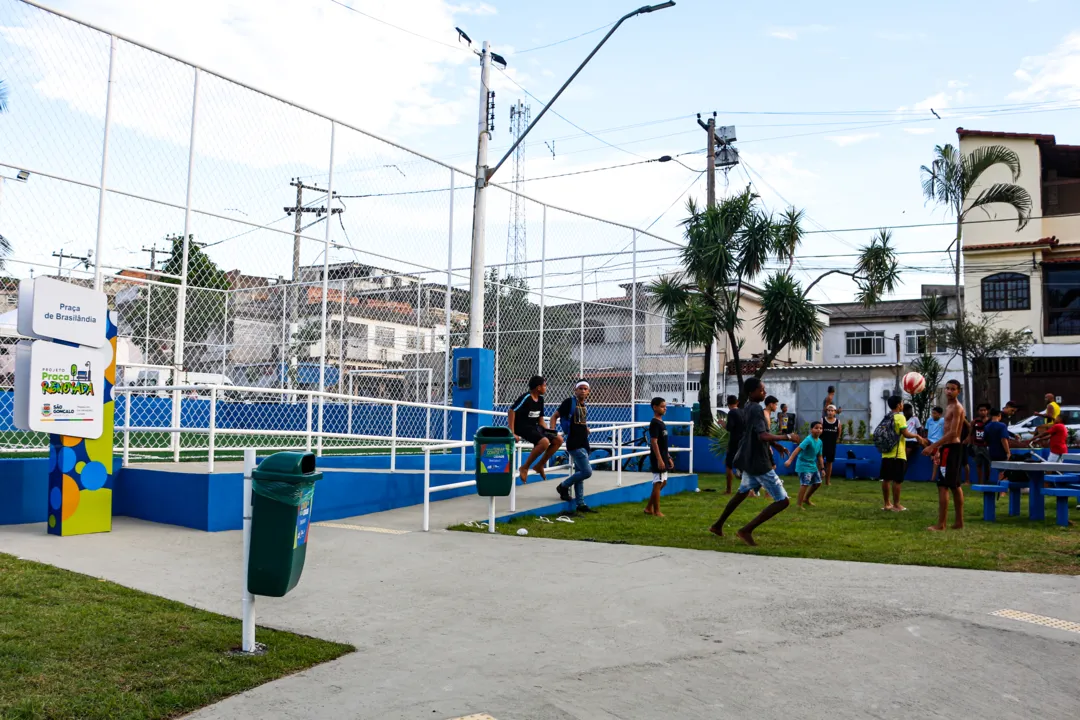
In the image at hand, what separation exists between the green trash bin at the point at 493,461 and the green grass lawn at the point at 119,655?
4.48m

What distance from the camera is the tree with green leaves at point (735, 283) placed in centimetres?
2205

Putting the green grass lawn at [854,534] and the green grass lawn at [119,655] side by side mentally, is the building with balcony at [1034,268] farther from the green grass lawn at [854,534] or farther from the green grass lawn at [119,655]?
the green grass lawn at [119,655]

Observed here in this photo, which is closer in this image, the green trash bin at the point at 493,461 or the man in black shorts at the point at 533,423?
the green trash bin at the point at 493,461

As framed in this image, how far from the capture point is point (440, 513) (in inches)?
478

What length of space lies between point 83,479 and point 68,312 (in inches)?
66.1

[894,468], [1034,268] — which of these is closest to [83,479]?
[894,468]

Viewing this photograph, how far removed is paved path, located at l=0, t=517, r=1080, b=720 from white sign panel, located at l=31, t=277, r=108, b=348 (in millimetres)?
1966

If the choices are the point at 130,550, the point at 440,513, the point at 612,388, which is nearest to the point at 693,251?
the point at 612,388

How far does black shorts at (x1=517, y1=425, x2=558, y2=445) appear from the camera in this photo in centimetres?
1333

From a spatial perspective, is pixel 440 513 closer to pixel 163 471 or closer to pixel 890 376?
pixel 163 471

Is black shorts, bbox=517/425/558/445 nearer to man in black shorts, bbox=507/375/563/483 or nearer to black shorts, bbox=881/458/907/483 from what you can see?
man in black shorts, bbox=507/375/563/483

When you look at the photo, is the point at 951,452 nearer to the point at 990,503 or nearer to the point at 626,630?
the point at 990,503

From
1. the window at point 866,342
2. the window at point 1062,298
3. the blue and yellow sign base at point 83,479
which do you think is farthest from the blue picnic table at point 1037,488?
the window at point 866,342

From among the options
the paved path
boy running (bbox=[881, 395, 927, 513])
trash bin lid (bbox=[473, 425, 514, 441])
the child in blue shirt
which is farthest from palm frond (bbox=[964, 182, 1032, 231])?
the paved path
